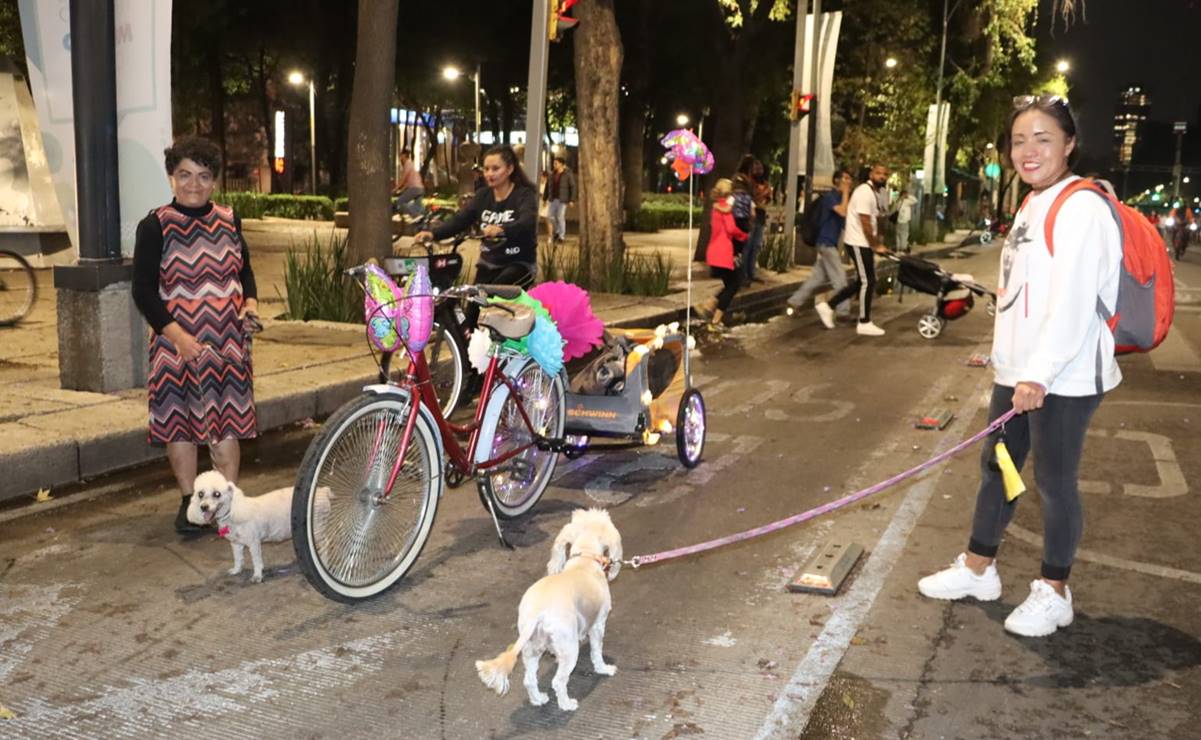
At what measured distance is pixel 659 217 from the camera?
36.9m

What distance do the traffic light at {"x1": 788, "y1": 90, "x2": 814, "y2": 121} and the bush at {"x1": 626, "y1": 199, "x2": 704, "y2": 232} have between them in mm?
6068

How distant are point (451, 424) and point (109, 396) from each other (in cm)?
369

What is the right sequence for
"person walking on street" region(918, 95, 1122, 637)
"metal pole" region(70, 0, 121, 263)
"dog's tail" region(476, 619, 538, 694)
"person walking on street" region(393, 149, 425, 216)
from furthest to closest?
Answer: "person walking on street" region(393, 149, 425, 216)
"metal pole" region(70, 0, 121, 263)
"person walking on street" region(918, 95, 1122, 637)
"dog's tail" region(476, 619, 538, 694)

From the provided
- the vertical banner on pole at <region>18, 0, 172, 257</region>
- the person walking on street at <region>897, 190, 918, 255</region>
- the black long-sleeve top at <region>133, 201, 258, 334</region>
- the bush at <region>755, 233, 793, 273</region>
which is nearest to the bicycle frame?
the black long-sleeve top at <region>133, 201, 258, 334</region>

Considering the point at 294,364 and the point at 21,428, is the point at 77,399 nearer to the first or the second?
the point at 21,428

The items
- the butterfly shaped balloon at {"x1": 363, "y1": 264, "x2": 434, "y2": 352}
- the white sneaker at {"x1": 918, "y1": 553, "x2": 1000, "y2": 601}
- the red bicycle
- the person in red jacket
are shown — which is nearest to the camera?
the red bicycle

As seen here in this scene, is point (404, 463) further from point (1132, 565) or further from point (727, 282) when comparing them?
point (727, 282)

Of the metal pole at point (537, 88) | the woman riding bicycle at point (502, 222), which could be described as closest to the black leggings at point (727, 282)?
the metal pole at point (537, 88)

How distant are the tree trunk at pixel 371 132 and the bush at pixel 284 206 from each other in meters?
22.4

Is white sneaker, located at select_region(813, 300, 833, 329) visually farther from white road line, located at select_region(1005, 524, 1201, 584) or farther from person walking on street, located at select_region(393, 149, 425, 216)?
person walking on street, located at select_region(393, 149, 425, 216)

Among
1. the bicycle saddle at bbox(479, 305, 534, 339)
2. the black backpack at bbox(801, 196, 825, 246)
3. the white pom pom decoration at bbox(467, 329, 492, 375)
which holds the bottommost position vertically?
the white pom pom decoration at bbox(467, 329, 492, 375)

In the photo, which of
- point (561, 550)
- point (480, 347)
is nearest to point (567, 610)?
point (561, 550)

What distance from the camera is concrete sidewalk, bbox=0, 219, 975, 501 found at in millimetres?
6797

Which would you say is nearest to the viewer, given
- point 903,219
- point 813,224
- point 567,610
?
point 567,610
